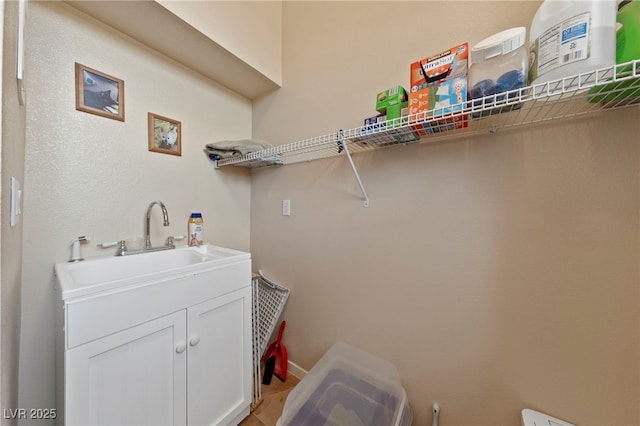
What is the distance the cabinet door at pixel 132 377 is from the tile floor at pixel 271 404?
0.45m

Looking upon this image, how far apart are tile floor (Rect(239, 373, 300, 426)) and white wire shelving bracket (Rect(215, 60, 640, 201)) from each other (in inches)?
52.5

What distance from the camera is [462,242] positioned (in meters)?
0.97

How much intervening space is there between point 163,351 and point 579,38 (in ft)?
5.53

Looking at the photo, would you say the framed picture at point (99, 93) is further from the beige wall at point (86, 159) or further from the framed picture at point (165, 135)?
the framed picture at point (165, 135)

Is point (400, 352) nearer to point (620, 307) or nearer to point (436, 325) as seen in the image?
point (436, 325)

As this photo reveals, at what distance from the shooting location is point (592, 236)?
75 cm

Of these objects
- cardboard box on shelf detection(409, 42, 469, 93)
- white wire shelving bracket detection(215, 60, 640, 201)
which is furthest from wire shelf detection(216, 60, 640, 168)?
cardboard box on shelf detection(409, 42, 469, 93)

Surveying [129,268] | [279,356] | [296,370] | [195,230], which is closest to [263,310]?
[279,356]

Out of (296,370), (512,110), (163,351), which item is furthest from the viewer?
(296,370)

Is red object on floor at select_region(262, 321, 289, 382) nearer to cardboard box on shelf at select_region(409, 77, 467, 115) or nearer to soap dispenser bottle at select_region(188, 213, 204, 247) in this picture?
soap dispenser bottle at select_region(188, 213, 204, 247)

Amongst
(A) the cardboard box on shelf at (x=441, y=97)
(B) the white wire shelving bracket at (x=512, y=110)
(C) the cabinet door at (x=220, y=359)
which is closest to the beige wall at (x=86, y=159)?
(C) the cabinet door at (x=220, y=359)

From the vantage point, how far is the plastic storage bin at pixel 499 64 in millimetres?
674

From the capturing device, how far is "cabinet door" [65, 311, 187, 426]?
70cm

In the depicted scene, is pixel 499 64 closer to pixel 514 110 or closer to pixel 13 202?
pixel 514 110
